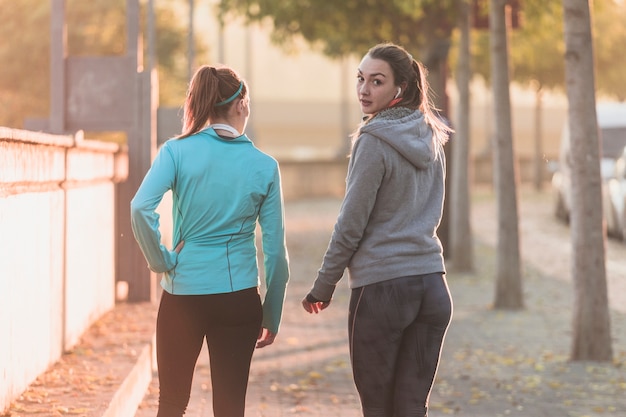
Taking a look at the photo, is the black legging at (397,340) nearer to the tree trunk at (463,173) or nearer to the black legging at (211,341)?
the black legging at (211,341)

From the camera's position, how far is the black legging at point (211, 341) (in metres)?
5.01

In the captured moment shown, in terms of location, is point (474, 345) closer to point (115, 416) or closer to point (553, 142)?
point (115, 416)

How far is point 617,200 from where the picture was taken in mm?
22719

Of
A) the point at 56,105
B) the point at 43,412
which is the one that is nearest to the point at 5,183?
the point at 43,412

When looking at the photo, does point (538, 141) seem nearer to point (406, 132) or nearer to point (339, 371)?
point (339, 371)

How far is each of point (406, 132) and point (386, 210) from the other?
11.5 inches

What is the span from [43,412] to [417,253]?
2.65 metres

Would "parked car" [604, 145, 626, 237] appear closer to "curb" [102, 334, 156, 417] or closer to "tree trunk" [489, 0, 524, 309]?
"tree trunk" [489, 0, 524, 309]

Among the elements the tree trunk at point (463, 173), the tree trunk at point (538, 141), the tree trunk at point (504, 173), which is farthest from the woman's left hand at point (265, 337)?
the tree trunk at point (538, 141)

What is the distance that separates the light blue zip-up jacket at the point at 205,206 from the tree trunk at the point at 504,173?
30.6 feet

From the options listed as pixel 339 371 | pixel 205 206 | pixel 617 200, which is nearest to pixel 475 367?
pixel 339 371

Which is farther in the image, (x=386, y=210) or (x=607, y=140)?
(x=607, y=140)

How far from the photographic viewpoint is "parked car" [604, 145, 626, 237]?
22289mm

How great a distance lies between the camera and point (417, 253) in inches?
193
